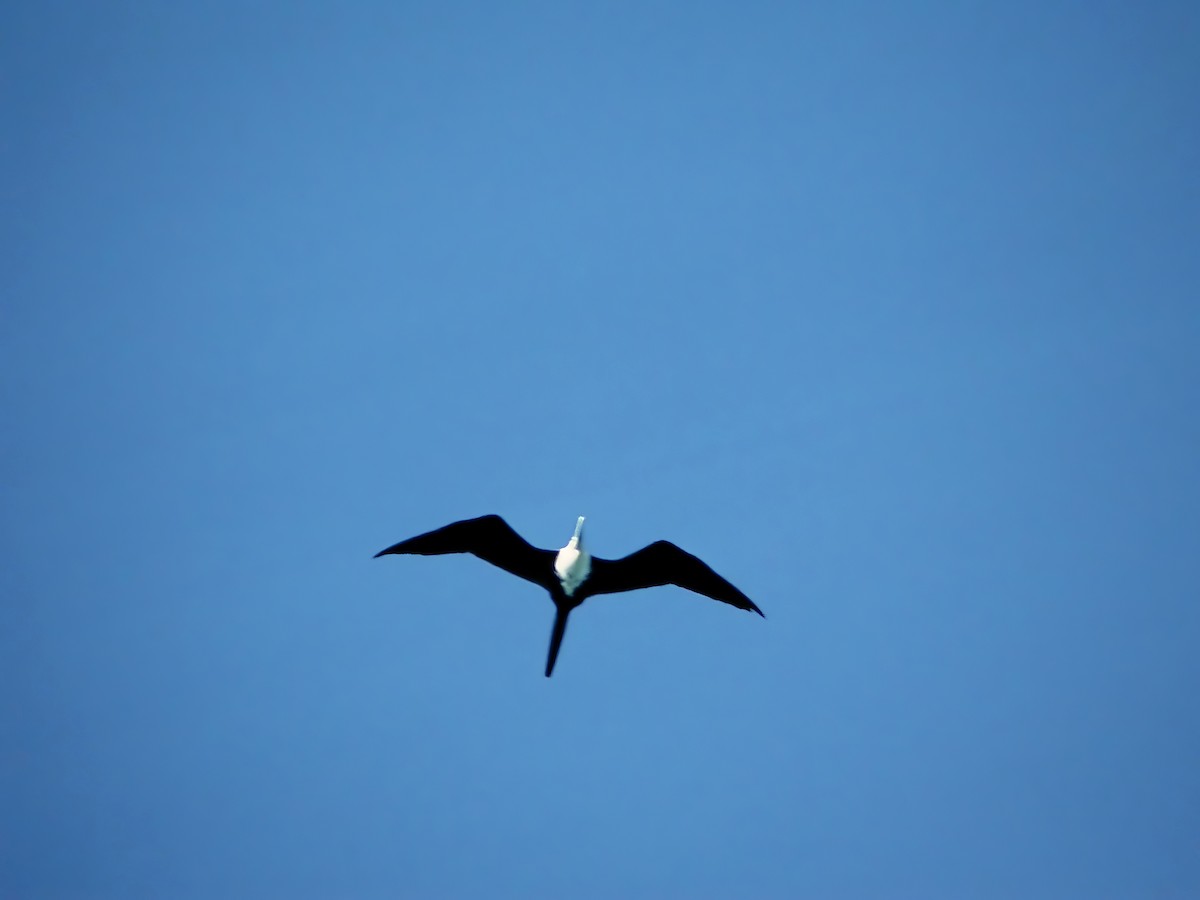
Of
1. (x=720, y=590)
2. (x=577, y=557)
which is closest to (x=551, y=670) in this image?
(x=577, y=557)

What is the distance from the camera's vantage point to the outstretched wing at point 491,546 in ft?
24.7

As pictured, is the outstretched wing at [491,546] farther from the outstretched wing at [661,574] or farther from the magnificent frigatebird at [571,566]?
the outstretched wing at [661,574]

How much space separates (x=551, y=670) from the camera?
7.48m

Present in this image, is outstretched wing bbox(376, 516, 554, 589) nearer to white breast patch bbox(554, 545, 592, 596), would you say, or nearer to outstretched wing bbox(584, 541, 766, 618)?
white breast patch bbox(554, 545, 592, 596)

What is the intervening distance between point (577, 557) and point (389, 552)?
5.20ft

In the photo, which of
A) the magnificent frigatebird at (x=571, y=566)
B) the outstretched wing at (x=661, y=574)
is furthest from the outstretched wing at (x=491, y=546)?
the outstretched wing at (x=661, y=574)

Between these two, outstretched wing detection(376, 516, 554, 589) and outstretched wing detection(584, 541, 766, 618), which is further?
outstretched wing detection(584, 541, 766, 618)

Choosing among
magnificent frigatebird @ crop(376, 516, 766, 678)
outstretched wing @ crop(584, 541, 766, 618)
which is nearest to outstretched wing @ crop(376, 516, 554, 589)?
magnificent frigatebird @ crop(376, 516, 766, 678)

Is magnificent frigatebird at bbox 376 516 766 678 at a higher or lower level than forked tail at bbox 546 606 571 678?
higher

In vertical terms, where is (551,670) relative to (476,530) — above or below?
below

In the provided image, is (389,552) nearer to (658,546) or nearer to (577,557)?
(577,557)

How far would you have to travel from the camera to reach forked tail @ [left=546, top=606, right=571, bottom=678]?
7527 millimetres

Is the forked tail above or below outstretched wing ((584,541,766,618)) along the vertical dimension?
below

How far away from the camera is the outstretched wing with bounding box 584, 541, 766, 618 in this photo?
7855 mm
